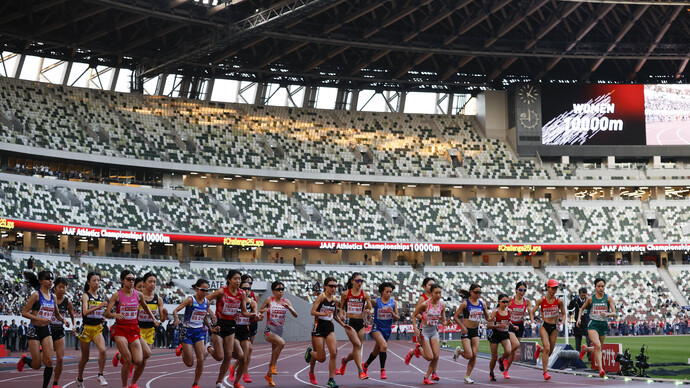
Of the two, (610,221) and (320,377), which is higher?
(610,221)

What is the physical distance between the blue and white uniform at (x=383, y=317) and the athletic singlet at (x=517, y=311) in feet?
11.5

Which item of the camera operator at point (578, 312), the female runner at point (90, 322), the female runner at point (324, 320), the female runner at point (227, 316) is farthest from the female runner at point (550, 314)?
the female runner at point (90, 322)

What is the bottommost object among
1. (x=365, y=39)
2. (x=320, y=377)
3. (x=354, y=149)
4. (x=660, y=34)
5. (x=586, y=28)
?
(x=320, y=377)

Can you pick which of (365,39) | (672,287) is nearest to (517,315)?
(365,39)

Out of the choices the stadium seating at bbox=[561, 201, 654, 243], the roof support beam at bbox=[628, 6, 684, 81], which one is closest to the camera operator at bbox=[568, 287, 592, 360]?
the roof support beam at bbox=[628, 6, 684, 81]

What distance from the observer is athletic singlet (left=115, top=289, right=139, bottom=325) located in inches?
706

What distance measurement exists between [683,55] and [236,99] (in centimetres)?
3872

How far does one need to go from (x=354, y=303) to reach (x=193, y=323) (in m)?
4.23

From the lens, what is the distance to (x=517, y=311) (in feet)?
76.4

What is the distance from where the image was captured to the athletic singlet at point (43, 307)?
59.3 ft

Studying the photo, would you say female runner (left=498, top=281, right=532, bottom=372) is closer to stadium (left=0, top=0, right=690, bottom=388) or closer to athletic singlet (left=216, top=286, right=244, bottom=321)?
athletic singlet (left=216, top=286, right=244, bottom=321)

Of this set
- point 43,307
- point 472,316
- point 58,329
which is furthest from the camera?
point 472,316

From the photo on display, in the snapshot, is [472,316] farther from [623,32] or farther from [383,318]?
[623,32]

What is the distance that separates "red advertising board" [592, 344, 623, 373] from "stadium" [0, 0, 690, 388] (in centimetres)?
3110
